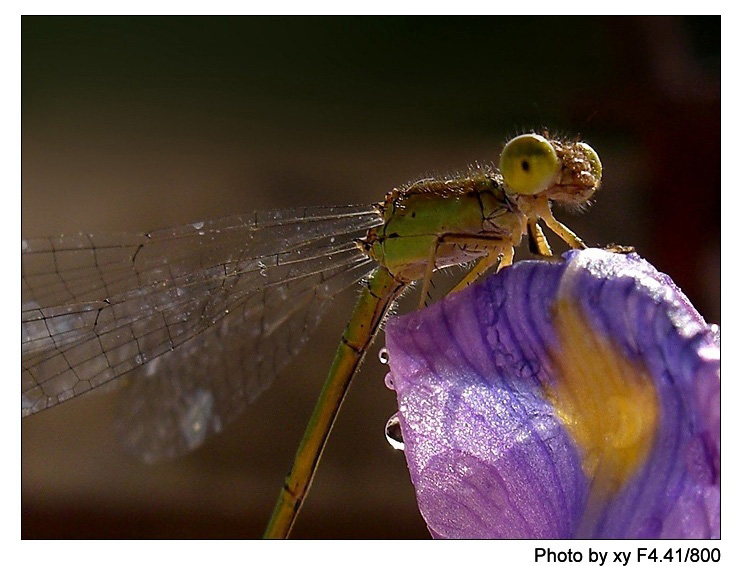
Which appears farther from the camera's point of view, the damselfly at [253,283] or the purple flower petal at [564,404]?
the damselfly at [253,283]

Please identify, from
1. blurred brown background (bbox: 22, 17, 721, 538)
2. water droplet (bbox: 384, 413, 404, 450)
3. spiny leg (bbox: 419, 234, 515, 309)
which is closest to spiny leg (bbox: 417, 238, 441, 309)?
spiny leg (bbox: 419, 234, 515, 309)

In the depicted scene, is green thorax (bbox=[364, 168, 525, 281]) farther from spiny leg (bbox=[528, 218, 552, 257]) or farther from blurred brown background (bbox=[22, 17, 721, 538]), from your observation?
blurred brown background (bbox=[22, 17, 721, 538])

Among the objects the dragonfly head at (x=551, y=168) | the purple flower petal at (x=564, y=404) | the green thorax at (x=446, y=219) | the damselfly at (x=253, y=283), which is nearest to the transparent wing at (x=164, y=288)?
the damselfly at (x=253, y=283)

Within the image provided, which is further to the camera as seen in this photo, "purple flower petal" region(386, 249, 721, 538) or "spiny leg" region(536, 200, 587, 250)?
"spiny leg" region(536, 200, 587, 250)

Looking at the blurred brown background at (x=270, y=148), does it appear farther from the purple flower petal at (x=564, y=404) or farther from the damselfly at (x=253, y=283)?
the purple flower petal at (x=564, y=404)

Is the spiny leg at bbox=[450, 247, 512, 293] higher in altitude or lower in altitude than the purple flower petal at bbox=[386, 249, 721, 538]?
higher
